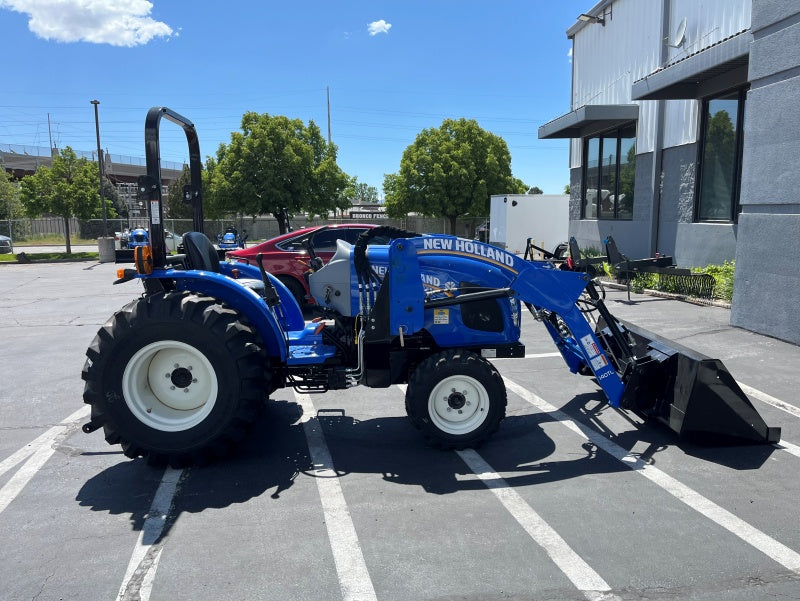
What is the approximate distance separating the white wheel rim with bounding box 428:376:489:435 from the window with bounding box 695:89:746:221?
10350 millimetres

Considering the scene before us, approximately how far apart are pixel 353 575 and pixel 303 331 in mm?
2759

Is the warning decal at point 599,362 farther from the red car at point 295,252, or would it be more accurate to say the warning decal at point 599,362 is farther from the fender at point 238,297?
the red car at point 295,252

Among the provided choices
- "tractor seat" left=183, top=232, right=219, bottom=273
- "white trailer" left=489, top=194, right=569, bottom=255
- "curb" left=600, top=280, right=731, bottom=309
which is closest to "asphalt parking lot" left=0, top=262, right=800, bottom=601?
"tractor seat" left=183, top=232, right=219, bottom=273

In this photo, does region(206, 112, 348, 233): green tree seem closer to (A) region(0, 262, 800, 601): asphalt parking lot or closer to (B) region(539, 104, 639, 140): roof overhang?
(B) region(539, 104, 639, 140): roof overhang

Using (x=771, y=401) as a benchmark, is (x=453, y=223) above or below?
above

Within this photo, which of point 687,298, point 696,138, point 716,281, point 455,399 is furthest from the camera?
point 696,138

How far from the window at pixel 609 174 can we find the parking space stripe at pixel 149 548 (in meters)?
16.0

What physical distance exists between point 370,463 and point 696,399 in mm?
2572

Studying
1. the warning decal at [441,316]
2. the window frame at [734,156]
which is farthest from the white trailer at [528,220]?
the warning decal at [441,316]

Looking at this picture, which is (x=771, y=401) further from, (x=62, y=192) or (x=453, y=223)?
(x=453, y=223)

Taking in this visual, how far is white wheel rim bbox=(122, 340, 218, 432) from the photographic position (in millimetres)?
4477

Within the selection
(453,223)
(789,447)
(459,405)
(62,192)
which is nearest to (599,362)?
(459,405)

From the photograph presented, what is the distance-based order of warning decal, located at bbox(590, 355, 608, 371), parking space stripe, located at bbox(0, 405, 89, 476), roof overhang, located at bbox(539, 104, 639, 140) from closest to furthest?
parking space stripe, located at bbox(0, 405, 89, 476), warning decal, located at bbox(590, 355, 608, 371), roof overhang, located at bbox(539, 104, 639, 140)

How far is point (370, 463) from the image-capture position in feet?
15.3
